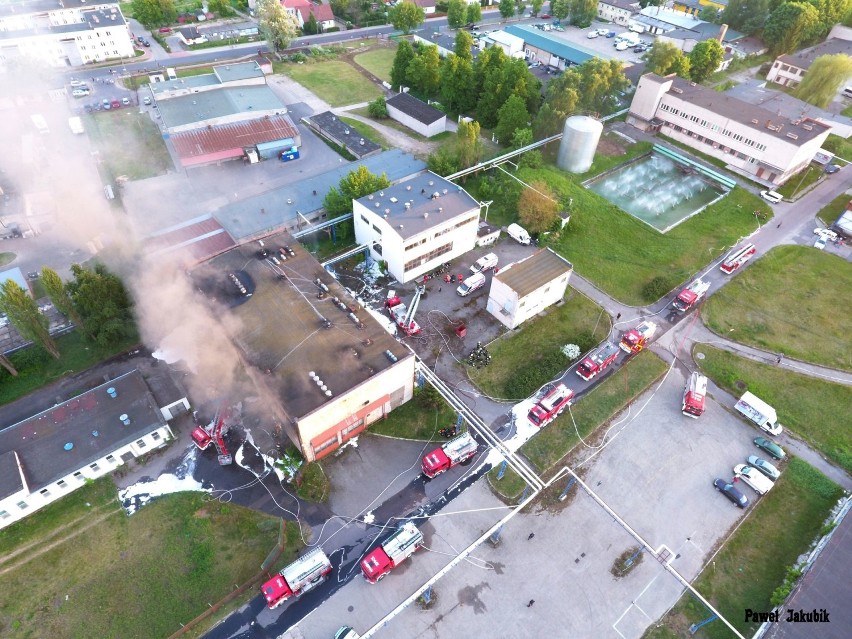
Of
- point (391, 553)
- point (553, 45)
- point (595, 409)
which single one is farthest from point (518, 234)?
point (553, 45)

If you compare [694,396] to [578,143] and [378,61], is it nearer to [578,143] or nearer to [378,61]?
[578,143]

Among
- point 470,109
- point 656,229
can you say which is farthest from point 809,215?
point 470,109

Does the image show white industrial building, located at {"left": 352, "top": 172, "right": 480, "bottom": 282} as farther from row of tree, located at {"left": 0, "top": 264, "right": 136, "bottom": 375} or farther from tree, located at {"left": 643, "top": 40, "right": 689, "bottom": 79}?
tree, located at {"left": 643, "top": 40, "right": 689, "bottom": 79}

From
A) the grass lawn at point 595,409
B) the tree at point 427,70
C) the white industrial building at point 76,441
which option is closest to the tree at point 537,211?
the grass lawn at point 595,409

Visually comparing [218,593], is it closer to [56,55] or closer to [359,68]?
[359,68]

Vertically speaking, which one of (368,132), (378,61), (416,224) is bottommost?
(368,132)

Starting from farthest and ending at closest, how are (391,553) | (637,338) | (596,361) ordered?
(637,338) < (596,361) < (391,553)
